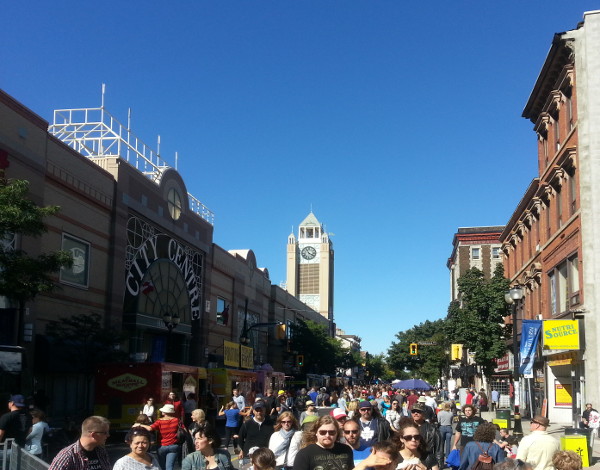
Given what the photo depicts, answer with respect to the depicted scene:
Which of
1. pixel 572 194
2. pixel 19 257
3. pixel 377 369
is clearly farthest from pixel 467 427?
pixel 377 369

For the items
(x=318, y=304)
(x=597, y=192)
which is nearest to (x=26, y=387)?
(x=597, y=192)

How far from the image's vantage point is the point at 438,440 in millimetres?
12961

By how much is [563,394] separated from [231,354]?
17.7m

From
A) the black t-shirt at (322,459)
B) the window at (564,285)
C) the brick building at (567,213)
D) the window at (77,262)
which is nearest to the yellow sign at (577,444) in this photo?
the black t-shirt at (322,459)

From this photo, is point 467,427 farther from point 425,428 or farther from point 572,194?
point 572,194

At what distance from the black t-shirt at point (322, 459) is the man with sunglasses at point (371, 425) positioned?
4118mm

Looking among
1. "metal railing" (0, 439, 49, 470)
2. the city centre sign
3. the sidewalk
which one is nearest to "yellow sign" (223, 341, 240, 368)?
the city centre sign

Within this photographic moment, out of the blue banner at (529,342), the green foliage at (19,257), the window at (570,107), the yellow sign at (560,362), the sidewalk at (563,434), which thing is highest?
the window at (570,107)

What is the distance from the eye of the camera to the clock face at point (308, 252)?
568ft

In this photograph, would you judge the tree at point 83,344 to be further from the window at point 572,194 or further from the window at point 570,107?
→ the window at point 570,107

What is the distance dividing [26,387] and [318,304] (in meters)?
137

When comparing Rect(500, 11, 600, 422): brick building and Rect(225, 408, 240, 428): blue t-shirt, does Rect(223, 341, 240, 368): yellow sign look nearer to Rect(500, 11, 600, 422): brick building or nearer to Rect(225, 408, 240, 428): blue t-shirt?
Rect(500, 11, 600, 422): brick building

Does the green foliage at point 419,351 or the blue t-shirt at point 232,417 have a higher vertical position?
the green foliage at point 419,351

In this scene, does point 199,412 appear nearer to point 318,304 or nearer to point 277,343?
point 277,343
